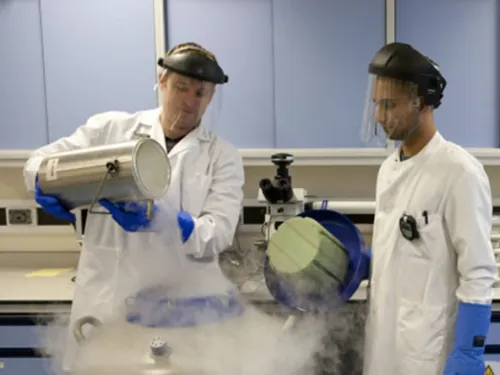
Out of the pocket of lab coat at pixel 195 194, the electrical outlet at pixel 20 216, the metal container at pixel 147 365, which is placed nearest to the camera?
the metal container at pixel 147 365

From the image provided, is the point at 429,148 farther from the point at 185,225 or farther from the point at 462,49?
the point at 462,49

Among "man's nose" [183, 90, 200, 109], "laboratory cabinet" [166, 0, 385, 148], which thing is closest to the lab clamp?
"laboratory cabinet" [166, 0, 385, 148]

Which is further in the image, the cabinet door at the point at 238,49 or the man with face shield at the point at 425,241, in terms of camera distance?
the cabinet door at the point at 238,49

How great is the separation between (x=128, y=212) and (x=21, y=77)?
48.7 inches

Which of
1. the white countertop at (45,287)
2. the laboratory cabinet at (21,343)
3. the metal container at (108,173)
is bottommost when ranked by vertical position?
the laboratory cabinet at (21,343)

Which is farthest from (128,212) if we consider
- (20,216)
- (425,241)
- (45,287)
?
(20,216)

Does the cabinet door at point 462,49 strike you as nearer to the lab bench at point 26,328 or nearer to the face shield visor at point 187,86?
the lab bench at point 26,328

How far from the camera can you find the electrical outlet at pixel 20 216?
2.66 m

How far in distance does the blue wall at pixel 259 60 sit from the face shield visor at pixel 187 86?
1.98 ft

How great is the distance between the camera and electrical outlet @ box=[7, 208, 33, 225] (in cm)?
266

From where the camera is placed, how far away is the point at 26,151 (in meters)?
2.38

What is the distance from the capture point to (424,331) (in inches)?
56.2

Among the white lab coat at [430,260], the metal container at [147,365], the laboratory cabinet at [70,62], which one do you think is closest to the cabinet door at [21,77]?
the laboratory cabinet at [70,62]

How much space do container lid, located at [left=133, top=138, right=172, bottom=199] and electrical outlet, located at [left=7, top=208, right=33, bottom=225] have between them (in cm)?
147
